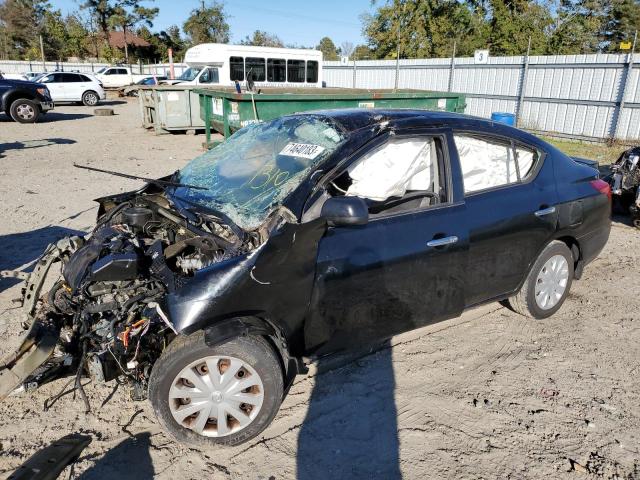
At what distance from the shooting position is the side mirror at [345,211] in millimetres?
2734

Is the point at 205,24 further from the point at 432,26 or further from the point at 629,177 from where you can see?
the point at 629,177

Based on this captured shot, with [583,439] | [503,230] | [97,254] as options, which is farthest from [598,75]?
[97,254]

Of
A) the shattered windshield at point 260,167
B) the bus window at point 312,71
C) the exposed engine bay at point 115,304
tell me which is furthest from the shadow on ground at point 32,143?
the exposed engine bay at point 115,304

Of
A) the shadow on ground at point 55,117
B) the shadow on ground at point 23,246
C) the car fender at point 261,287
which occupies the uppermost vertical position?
the car fender at point 261,287

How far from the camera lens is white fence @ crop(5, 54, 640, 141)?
1416 cm

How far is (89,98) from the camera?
24.1 meters

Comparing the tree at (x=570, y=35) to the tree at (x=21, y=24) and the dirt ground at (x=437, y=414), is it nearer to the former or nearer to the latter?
the dirt ground at (x=437, y=414)

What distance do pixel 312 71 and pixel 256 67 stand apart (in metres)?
2.41

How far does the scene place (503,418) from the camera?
3.10 metres

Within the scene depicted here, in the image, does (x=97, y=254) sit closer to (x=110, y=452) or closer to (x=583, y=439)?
(x=110, y=452)

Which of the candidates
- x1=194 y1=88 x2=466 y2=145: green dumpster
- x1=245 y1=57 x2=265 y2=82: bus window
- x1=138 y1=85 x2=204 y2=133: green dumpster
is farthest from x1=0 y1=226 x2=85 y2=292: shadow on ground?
x1=245 y1=57 x2=265 y2=82: bus window

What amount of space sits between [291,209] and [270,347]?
2.59ft

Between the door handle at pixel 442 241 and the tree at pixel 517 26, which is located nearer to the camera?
the door handle at pixel 442 241

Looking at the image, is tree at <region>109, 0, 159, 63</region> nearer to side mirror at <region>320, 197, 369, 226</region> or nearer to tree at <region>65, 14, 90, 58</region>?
tree at <region>65, 14, 90, 58</region>
